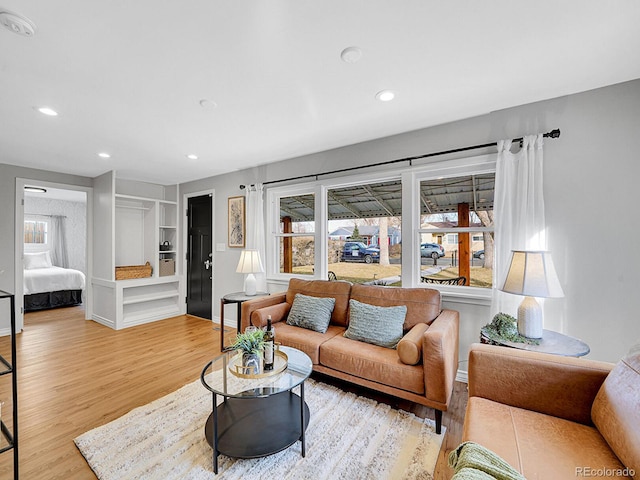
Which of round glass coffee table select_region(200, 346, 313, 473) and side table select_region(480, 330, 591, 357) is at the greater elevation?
side table select_region(480, 330, 591, 357)

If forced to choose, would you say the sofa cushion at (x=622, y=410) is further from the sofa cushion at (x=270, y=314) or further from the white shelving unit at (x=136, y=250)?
the white shelving unit at (x=136, y=250)

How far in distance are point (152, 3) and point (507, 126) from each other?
262 cm

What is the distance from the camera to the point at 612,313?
2027 mm

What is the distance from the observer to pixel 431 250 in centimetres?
292

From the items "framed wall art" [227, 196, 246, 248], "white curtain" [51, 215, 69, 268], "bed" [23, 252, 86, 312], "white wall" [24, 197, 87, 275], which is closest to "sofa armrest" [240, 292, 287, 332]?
"framed wall art" [227, 196, 246, 248]

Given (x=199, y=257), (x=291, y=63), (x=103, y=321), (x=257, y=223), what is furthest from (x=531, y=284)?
(x=103, y=321)

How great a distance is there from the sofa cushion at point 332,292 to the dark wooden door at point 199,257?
2.10 m

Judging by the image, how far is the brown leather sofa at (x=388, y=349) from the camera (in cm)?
190

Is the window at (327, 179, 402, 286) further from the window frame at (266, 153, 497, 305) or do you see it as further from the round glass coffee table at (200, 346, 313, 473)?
the round glass coffee table at (200, 346, 313, 473)

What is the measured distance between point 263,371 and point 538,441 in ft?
4.66

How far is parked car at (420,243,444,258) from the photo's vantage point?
2.87m

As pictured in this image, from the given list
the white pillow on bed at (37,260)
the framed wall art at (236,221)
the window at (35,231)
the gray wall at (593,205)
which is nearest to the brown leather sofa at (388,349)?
the gray wall at (593,205)

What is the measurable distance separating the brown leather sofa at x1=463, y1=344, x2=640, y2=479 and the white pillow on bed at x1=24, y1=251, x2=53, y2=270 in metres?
8.49

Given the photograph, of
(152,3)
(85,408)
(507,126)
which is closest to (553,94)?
(507,126)
